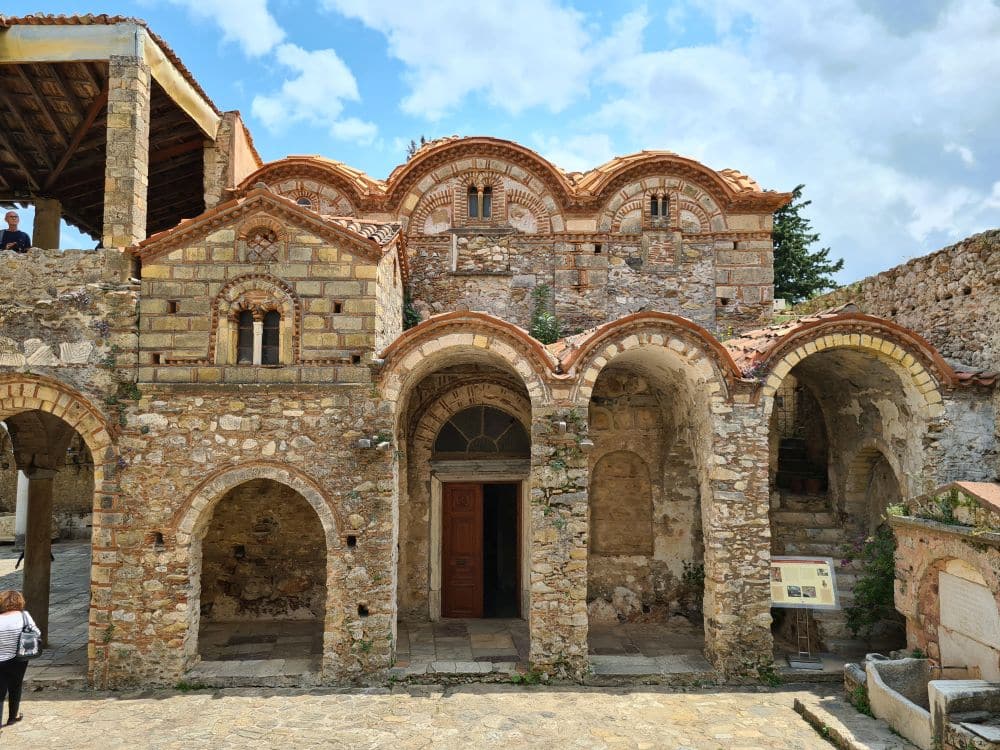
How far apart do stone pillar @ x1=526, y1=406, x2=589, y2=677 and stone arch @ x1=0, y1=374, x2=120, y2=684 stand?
5.23 metres

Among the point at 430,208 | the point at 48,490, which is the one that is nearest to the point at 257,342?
the point at 48,490

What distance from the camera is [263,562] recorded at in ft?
33.9

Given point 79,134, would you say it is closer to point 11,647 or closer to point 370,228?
point 370,228

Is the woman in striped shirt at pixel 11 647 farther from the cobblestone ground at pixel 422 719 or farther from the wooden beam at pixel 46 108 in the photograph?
the wooden beam at pixel 46 108

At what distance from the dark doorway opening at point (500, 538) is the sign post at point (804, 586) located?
5.24m

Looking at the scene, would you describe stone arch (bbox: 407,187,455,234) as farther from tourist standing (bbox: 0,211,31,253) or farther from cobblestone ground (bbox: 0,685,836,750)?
cobblestone ground (bbox: 0,685,836,750)

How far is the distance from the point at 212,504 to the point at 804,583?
7638mm

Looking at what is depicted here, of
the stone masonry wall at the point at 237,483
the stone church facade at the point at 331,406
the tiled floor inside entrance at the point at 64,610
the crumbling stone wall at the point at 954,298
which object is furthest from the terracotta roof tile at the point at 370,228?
the crumbling stone wall at the point at 954,298

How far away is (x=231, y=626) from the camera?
10070mm

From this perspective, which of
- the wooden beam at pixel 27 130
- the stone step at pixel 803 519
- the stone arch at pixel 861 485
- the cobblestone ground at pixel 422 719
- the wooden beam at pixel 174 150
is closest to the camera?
Answer: the cobblestone ground at pixel 422 719

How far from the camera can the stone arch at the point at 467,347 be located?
8.33 metres

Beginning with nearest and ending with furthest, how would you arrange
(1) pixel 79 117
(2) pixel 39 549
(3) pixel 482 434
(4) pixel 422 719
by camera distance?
(4) pixel 422 719, (2) pixel 39 549, (1) pixel 79 117, (3) pixel 482 434

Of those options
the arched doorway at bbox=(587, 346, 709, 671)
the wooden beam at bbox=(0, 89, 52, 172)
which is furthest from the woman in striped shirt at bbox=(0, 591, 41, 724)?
the arched doorway at bbox=(587, 346, 709, 671)

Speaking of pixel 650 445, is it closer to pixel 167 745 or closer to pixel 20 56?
pixel 167 745
